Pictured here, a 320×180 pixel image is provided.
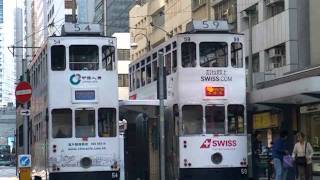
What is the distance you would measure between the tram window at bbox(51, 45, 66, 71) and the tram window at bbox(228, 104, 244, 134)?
15.7 ft

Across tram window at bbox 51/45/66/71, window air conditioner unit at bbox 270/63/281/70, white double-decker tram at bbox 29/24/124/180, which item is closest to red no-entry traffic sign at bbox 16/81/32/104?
white double-decker tram at bbox 29/24/124/180

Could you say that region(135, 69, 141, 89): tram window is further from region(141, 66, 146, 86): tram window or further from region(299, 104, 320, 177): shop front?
region(299, 104, 320, 177): shop front

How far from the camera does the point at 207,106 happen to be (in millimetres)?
18922

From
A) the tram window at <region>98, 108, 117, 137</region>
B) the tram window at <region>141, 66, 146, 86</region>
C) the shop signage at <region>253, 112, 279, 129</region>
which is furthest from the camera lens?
the shop signage at <region>253, 112, 279, 129</region>

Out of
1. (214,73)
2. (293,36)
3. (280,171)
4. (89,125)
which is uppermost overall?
(293,36)

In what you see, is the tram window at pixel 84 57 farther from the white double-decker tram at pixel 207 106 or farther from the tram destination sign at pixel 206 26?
the tram destination sign at pixel 206 26

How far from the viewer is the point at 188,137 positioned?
739 inches

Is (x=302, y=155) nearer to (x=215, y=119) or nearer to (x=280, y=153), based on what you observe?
(x=280, y=153)

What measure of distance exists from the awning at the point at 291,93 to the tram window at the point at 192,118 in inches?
128

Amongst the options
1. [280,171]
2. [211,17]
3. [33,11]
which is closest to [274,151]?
[280,171]

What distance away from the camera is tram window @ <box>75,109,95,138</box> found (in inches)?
739

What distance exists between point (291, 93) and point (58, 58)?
7277mm

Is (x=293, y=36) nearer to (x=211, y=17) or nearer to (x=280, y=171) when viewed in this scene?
(x=211, y=17)

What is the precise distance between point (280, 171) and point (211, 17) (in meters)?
29.5
